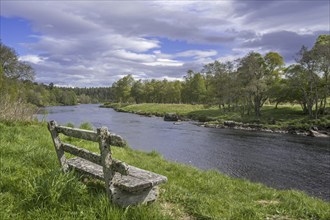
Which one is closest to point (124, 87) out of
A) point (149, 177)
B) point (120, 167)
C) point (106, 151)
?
point (149, 177)

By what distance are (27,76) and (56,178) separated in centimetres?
5473

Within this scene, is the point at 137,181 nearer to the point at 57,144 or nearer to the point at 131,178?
the point at 131,178

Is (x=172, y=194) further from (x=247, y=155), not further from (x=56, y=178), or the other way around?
(x=247, y=155)

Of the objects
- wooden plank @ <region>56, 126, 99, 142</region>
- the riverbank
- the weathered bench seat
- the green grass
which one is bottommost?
the riverbank

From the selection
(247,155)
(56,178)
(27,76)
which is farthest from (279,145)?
(27,76)

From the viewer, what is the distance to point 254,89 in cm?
5928

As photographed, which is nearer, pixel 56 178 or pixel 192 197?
pixel 56 178

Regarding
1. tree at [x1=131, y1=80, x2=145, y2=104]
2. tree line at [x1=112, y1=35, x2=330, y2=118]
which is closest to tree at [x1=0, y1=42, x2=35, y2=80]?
tree line at [x1=112, y1=35, x2=330, y2=118]

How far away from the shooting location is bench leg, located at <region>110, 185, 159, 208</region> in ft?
17.7

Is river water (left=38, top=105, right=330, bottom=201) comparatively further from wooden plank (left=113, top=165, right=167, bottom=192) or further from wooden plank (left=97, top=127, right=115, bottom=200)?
wooden plank (left=97, top=127, right=115, bottom=200)

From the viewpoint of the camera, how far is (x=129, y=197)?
5.50m

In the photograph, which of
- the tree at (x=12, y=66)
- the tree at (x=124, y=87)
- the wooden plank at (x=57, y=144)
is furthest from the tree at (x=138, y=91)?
the wooden plank at (x=57, y=144)

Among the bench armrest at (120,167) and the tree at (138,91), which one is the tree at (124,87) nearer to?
the tree at (138,91)

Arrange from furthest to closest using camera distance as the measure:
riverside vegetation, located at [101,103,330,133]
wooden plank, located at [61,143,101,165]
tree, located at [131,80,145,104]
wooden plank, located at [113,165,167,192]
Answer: tree, located at [131,80,145,104], riverside vegetation, located at [101,103,330,133], wooden plank, located at [61,143,101,165], wooden plank, located at [113,165,167,192]
